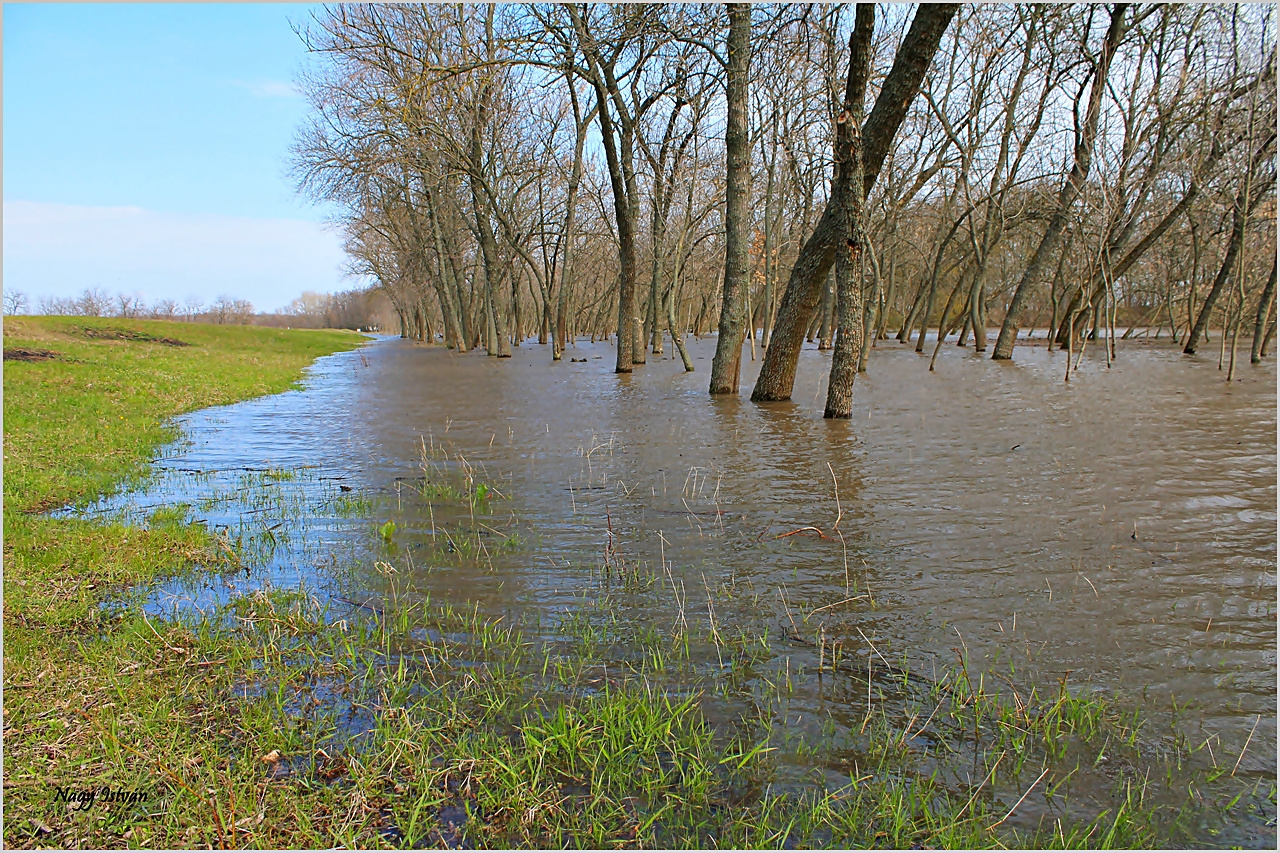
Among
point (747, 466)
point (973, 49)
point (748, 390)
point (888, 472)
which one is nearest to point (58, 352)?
point (748, 390)

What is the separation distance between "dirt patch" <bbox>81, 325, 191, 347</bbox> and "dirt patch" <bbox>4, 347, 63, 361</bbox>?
296 inches

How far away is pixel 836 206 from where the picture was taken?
424 inches

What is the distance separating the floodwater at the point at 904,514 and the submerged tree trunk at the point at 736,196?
4.39 feet

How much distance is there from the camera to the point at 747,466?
26.1 feet

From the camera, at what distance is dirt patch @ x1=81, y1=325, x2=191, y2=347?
86.0ft

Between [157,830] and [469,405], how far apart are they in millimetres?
12152

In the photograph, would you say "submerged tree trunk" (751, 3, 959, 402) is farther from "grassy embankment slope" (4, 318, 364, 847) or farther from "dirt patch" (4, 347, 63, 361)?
"dirt patch" (4, 347, 63, 361)

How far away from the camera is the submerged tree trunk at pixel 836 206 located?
943 centimetres

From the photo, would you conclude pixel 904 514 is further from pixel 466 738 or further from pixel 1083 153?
pixel 1083 153

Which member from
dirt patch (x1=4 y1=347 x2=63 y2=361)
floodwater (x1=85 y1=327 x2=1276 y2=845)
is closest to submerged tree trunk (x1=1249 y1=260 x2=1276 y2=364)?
floodwater (x1=85 y1=327 x2=1276 y2=845)

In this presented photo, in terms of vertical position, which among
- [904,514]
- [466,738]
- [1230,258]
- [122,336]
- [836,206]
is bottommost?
[466,738]

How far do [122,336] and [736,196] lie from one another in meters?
26.4

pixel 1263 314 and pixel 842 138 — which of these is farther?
pixel 1263 314

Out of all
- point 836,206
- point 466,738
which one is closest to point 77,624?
point 466,738
